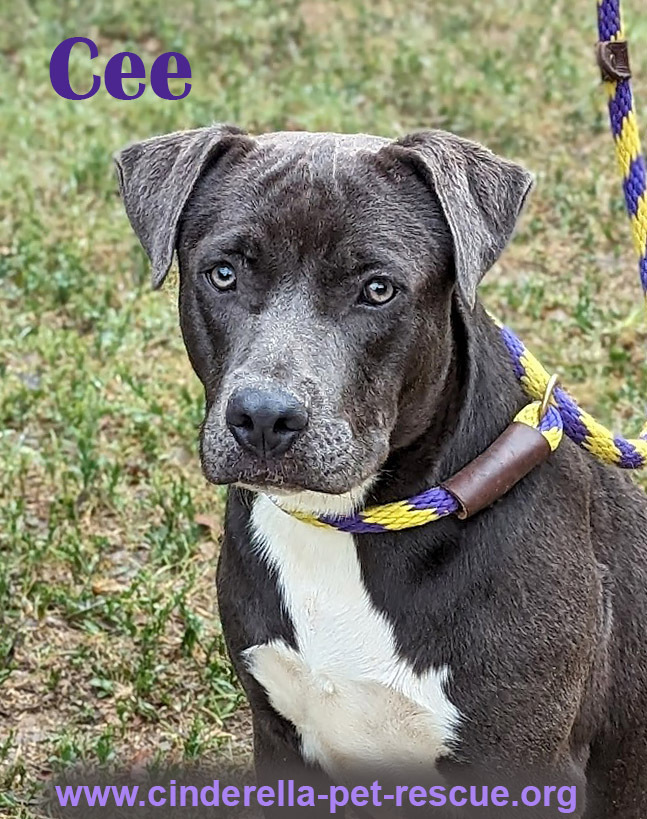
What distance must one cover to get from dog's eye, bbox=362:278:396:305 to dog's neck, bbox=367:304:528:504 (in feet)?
0.74

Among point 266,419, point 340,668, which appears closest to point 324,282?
point 266,419

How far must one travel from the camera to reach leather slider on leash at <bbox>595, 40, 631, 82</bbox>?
2.84 metres

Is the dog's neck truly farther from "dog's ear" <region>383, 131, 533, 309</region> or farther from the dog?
"dog's ear" <region>383, 131, 533, 309</region>

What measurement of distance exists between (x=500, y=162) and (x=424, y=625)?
84cm

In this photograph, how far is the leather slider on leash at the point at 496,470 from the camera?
2477 mm

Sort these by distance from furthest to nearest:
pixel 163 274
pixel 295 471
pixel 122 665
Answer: pixel 122 665, pixel 163 274, pixel 295 471

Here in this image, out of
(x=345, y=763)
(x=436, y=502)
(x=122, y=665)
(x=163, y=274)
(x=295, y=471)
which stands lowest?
(x=122, y=665)

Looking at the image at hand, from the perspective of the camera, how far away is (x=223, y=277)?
2.39 m

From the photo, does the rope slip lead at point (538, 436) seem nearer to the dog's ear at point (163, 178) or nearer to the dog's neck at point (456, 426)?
the dog's neck at point (456, 426)

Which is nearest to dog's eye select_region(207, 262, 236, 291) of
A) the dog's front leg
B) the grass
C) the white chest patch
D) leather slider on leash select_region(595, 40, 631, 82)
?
the white chest patch

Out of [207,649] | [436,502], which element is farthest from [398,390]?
[207,649]

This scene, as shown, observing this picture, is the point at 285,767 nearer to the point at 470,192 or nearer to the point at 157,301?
the point at 470,192

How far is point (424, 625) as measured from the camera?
8.31 feet

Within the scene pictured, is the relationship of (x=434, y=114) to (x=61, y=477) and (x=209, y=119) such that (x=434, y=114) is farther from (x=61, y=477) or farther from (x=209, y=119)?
(x=61, y=477)
